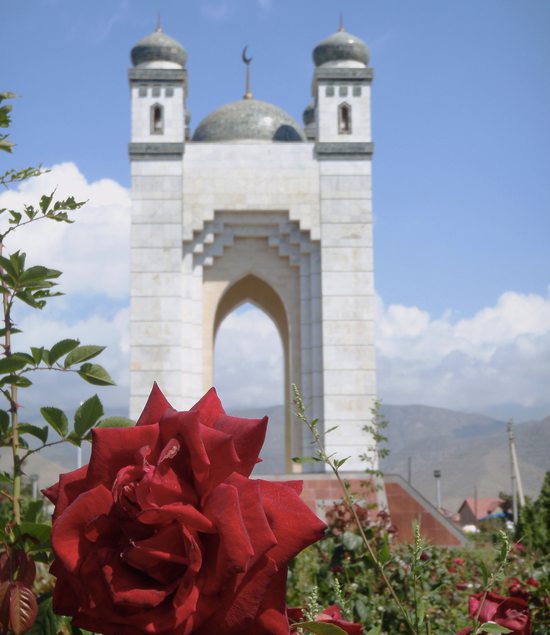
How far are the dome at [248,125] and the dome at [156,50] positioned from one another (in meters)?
1.55

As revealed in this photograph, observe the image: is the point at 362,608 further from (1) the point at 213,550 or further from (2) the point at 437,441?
(2) the point at 437,441

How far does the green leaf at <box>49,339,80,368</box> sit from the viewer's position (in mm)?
1520

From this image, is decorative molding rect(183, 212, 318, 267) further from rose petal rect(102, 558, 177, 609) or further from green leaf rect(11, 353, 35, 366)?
rose petal rect(102, 558, 177, 609)

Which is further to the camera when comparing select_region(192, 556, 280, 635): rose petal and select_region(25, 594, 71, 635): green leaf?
select_region(25, 594, 71, 635): green leaf

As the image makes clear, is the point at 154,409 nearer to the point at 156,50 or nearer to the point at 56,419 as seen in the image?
the point at 56,419

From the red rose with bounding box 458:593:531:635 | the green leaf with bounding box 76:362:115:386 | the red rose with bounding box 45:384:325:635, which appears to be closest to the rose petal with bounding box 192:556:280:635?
the red rose with bounding box 45:384:325:635

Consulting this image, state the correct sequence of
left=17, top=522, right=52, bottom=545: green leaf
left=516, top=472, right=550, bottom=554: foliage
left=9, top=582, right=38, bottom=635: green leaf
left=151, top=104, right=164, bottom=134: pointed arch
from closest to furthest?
left=9, top=582, right=38, bottom=635: green leaf
left=17, top=522, right=52, bottom=545: green leaf
left=516, top=472, right=550, bottom=554: foliage
left=151, top=104, right=164, bottom=134: pointed arch

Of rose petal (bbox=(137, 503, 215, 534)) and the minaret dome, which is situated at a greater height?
the minaret dome

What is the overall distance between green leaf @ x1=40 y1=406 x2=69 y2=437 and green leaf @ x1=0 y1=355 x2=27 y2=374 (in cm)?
10

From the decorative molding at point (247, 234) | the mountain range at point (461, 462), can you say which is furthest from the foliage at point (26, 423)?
the mountain range at point (461, 462)

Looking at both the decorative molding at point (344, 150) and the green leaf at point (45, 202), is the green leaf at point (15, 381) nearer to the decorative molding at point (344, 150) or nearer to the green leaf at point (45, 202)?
the green leaf at point (45, 202)

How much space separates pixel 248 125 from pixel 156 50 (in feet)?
7.80

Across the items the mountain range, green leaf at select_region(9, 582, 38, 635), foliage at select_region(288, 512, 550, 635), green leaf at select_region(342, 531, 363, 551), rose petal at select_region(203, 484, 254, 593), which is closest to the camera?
rose petal at select_region(203, 484, 254, 593)

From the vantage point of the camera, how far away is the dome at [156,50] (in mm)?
18000
